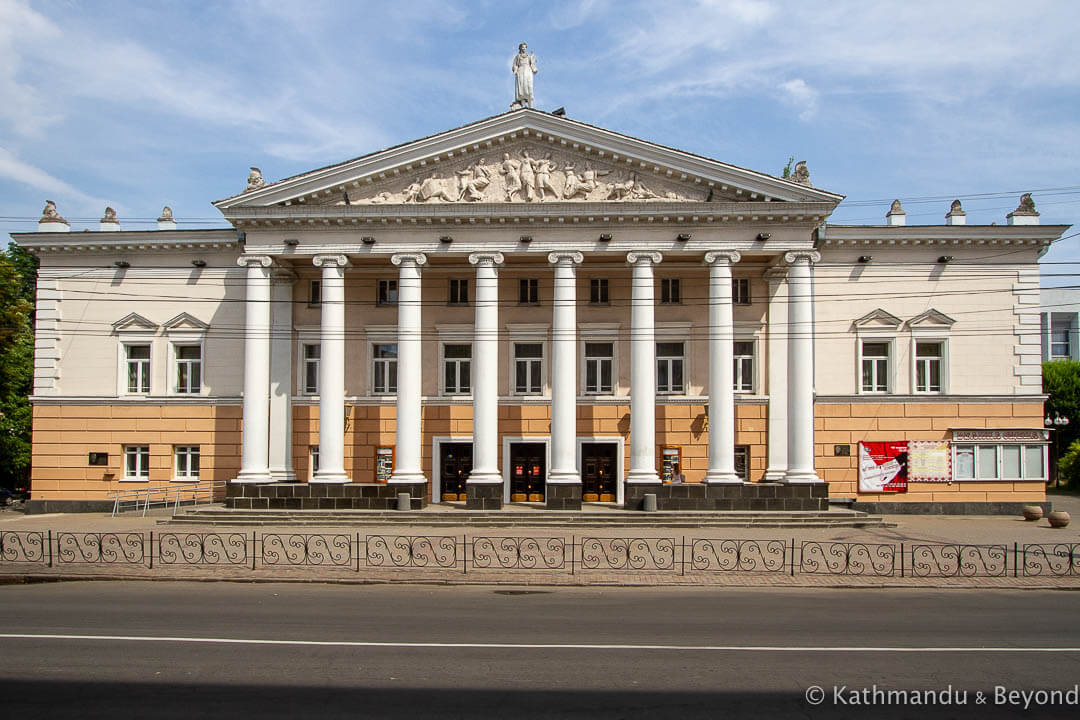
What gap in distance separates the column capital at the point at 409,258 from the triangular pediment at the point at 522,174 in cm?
185

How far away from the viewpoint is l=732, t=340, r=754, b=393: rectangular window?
107 feet

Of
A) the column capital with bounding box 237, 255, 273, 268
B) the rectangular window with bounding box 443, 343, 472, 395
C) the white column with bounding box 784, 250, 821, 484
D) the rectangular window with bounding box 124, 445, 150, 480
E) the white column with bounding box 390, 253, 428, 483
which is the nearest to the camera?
the white column with bounding box 784, 250, 821, 484

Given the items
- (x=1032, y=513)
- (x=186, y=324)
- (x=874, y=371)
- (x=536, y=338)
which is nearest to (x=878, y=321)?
(x=874, y=371)

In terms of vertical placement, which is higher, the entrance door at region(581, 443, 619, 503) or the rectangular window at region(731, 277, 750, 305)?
the rectangular window at region(731, 277, 750, 305)

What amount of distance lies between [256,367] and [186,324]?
5.29 metres

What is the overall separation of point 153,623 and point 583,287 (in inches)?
890

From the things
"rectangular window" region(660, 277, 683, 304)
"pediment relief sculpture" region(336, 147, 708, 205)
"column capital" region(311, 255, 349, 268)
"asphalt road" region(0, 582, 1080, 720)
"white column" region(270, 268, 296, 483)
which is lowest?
"asphalt road" region(0, 582, 1080, 720)

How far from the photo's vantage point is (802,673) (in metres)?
10.2

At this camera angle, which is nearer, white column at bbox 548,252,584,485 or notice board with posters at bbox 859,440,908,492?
white column at bbox 548,252,584,485

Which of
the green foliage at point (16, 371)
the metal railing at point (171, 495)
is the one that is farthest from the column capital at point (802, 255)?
the green foliage at point (16, 371)

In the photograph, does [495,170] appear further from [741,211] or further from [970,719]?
[970,719]

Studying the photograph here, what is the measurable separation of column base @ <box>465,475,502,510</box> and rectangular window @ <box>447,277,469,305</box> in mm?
8025

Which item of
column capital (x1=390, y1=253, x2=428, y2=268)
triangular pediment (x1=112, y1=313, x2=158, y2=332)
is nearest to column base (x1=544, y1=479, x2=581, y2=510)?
column capital (x1=390, y1=253, x2=428, y2=268)

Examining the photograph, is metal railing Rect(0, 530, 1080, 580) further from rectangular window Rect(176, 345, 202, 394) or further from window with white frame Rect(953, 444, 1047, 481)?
rectangular window Rect(176, 345, 202, 394)
